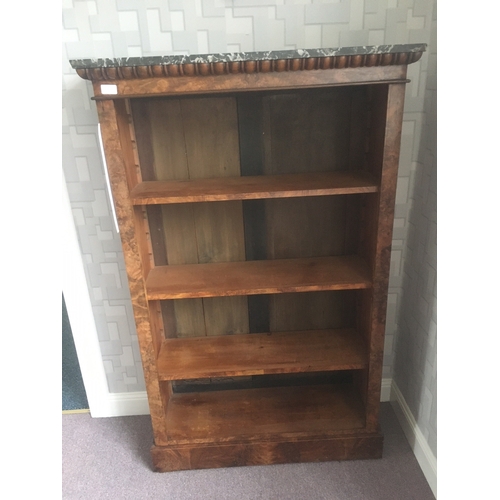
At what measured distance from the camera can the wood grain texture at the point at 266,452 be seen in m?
1.57

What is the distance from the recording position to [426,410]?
5.01 ft

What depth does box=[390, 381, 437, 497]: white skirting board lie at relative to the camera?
4.85 ft

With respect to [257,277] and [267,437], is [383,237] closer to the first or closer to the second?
[257,277]

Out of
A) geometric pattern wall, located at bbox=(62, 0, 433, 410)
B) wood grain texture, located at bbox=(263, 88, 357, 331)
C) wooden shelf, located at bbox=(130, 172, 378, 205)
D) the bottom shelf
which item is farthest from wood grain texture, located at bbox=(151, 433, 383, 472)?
geometric pattern wall, located at bbox=(62, 0, 433, 410)

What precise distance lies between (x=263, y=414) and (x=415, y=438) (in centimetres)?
61

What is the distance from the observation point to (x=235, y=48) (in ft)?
4.49

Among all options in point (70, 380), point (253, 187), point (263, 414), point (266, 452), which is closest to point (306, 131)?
point (253, 187)

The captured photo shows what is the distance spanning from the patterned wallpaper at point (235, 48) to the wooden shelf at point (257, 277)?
25 cm

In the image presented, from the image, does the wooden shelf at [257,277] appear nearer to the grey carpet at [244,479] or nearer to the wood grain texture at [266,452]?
the wood grain texture at [266,452]

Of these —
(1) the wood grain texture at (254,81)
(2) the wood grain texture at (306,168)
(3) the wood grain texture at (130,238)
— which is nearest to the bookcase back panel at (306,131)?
(2) the wood grain texture at (306,168)

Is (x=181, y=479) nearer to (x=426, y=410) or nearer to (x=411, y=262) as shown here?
(x=426, y=410)

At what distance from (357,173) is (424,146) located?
0.86 feet
